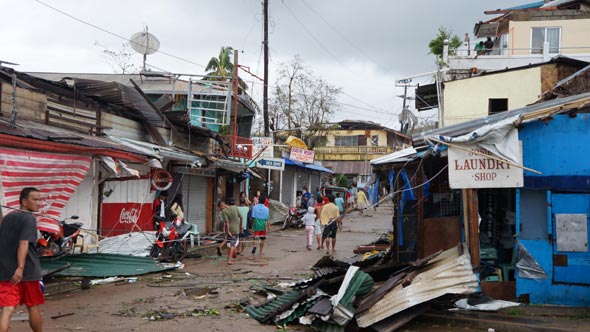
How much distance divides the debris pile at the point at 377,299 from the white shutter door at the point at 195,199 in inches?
463

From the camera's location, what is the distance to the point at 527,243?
8836 millimetres

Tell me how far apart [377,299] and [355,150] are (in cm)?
4693

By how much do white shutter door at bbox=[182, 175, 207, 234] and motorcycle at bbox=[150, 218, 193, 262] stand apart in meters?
4.88

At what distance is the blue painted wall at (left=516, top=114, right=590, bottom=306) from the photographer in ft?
28.2

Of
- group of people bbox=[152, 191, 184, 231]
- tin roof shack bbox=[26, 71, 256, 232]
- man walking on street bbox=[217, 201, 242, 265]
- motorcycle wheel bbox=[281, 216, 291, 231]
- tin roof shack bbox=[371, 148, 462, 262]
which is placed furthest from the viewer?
motorcycle wheel bbox=[281, 216, 291, 231]

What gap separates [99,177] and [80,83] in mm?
2467

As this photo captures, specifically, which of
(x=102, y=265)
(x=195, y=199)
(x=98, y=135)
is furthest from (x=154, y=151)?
(x=195, y=199)

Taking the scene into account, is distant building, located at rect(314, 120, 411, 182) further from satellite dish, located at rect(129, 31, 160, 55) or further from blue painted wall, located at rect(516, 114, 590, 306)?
blue painted wall, located at rect(516, 114, 590, 306)

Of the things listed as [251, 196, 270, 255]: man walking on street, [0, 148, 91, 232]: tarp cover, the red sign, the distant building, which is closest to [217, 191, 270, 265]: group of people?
[251, 196, 270, 255]: man walking on street

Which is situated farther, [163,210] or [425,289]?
[163,210]

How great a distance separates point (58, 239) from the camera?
10977 millimetres

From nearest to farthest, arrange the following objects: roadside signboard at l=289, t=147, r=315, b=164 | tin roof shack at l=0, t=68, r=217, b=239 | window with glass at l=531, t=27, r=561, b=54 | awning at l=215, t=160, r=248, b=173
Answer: tin roof shack at l=0, t=68, r=217, b=239
awning at l=215, t=160, r=248, b=173
window with glass at l=531, t=27, r=561, b=54
roadside signboard at l=289, t=147, r=315, b=164

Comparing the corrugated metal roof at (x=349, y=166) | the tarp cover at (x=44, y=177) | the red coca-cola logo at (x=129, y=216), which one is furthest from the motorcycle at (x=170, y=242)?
the corrugated metal roof at (x=349, y=166)

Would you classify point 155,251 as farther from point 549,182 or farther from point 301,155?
point 301,155
